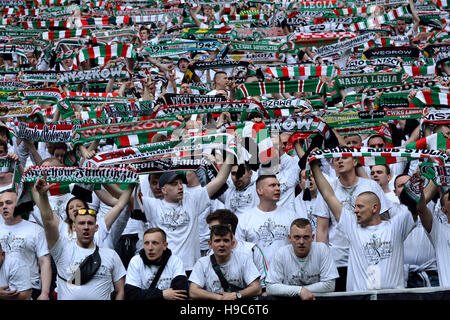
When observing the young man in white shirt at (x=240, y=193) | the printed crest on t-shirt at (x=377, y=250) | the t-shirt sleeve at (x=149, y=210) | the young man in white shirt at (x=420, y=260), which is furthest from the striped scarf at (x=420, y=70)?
the t-shirt sleeve at (x=149, y=210)

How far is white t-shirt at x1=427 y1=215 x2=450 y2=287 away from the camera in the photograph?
25.2 ft

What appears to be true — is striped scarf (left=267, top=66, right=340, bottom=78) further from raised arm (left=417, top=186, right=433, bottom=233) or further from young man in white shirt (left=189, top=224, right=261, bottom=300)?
young man in white shirt (left=189, top=224, right=261, bottom=300)

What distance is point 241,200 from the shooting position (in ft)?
30.5

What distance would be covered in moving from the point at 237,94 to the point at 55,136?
3484 millimetres

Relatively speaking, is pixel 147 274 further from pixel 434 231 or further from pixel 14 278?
pixel 434 231

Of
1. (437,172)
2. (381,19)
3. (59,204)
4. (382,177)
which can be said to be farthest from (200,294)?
(381,19)

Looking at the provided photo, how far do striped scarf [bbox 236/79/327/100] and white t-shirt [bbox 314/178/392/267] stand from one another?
3993mm

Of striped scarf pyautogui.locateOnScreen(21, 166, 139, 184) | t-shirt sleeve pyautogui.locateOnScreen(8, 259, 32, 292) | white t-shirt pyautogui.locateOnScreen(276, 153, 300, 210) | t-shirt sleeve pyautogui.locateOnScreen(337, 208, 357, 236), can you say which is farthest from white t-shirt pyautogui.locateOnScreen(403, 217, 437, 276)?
t-shirt sleeve pyautogui.locateOnScreen(8, 259, 32, 292)

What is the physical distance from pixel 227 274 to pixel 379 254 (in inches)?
58.6

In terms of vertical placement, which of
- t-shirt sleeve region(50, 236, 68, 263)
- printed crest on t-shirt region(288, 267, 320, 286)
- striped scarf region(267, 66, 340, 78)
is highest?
striped scarf region(267, 66, 340, 78)

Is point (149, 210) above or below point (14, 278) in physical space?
above

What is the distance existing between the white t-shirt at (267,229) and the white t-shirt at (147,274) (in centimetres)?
103
